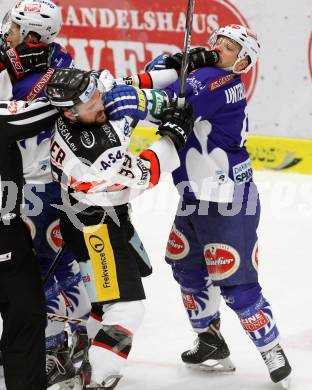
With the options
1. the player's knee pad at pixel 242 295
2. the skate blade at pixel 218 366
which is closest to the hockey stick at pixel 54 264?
the player's knee pad at pixel 242 295

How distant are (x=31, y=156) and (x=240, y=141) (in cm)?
88

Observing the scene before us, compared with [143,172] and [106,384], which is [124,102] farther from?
[106,384]

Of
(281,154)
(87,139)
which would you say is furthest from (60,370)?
(281,154)

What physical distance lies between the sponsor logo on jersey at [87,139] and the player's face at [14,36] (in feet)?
3.40

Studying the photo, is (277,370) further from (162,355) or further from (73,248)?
(73,248)

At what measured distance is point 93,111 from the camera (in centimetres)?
362

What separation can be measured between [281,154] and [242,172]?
3188 millimetres

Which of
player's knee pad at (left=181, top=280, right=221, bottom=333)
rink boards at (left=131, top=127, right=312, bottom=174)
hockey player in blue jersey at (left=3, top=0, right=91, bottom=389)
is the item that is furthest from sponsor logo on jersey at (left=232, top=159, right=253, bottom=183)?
rink boards at (left=131, top=127, right=312, bottom=174)

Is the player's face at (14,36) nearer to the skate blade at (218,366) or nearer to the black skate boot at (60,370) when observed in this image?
the black skate boot at (60,370)

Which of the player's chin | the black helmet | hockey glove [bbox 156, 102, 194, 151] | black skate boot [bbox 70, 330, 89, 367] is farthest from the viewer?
black skate boot [bbox 70, 330, 89, 367]

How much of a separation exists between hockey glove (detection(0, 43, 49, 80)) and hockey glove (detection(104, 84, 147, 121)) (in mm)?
584

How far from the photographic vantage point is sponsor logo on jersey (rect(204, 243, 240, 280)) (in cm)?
419

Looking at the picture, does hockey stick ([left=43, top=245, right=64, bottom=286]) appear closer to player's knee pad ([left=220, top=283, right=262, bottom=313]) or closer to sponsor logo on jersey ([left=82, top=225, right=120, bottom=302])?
sponsor logo on jersey ([left=82, top=225, right=120, bottom=302])

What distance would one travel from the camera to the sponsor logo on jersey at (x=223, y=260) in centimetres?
419
